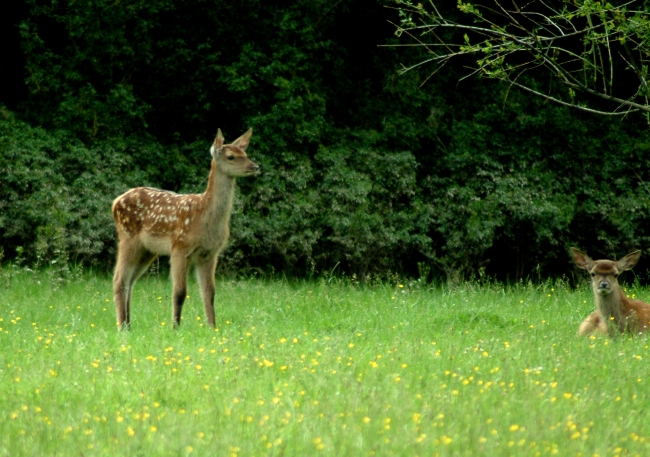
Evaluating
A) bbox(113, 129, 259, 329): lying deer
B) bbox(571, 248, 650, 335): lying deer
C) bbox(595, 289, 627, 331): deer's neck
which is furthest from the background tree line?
bbox(595, 289, 627, 331): deer's neck

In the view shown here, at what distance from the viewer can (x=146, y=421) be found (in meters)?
5.65

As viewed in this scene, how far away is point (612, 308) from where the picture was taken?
9.59 metres

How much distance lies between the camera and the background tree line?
49.5 feet

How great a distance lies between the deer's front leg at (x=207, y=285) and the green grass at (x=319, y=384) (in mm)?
172

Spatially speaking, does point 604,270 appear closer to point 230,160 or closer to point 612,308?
point 612,308

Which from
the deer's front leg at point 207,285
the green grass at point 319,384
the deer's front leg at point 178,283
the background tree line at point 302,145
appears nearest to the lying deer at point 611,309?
the green grass at point 319,384

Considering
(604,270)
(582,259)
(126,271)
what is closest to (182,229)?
(126,271)

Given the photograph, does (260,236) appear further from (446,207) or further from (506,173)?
(506,173)

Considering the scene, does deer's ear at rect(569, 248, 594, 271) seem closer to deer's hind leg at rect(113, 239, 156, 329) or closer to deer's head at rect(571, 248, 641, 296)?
deer's head at rect(571, 248, 641, 296)

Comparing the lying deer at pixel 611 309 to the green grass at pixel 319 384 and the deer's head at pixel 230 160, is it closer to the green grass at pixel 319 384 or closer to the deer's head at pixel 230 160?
the green grass at pixel 319 384

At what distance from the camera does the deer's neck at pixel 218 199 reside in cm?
973

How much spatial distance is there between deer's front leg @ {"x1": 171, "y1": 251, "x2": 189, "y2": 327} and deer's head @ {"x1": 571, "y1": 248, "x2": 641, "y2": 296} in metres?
3.70

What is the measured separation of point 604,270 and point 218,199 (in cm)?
366

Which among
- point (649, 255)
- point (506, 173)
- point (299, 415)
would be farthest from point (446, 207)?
point (299, 415)
